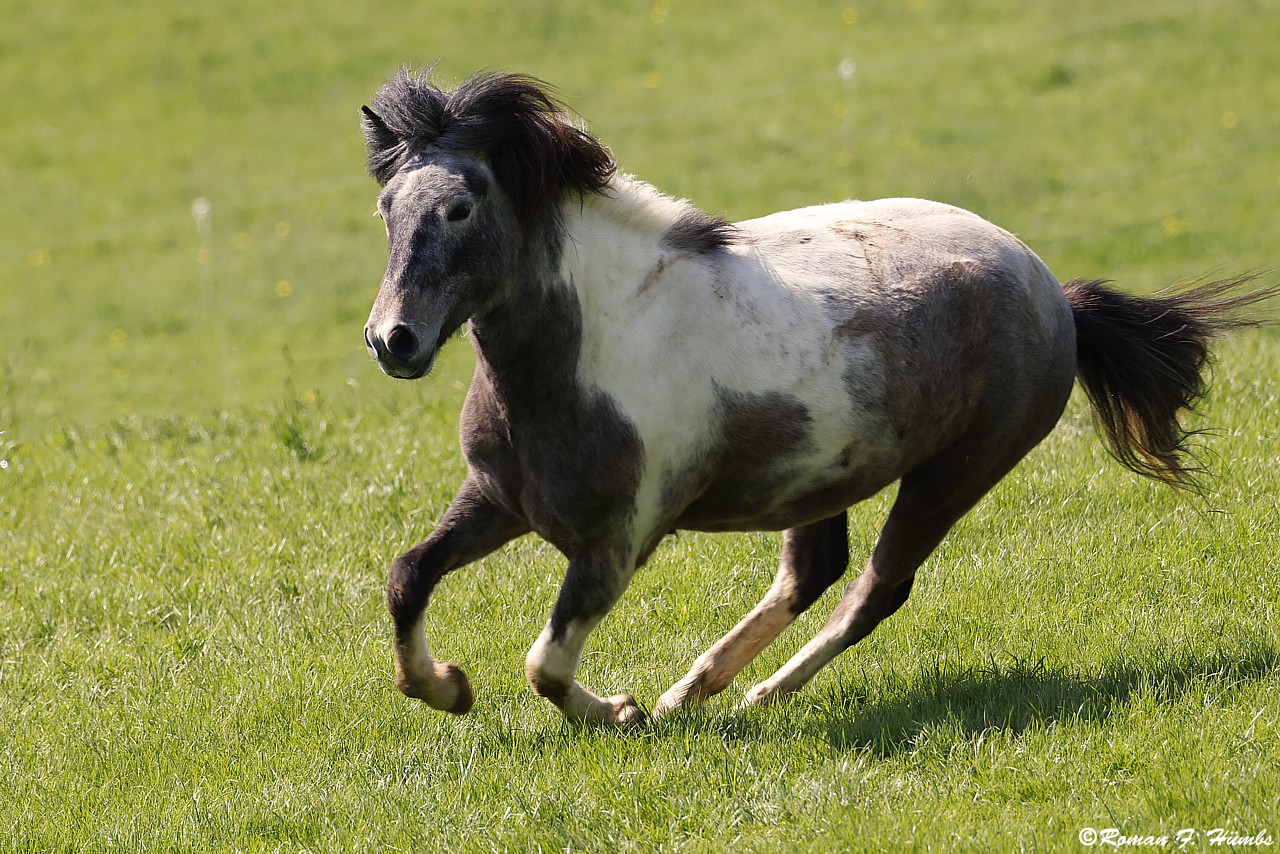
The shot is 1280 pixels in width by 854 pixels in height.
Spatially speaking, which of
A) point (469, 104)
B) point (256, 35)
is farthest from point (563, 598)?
point (256, 35)

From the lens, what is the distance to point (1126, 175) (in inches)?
638

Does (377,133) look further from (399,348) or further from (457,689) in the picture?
(457,689)

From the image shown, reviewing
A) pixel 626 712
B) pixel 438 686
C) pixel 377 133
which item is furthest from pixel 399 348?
pixel 626 712

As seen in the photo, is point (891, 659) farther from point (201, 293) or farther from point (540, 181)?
point (201, 293)

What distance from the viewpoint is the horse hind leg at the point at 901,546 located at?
512 centimetres

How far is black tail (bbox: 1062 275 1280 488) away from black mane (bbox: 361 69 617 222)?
→ 7.50 ft

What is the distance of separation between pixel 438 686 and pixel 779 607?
1.33 m

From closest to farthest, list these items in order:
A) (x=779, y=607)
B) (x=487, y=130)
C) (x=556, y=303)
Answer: (x=487, y=130), (x=556, y=303), (x=779, y=607)

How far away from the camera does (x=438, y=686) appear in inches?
191

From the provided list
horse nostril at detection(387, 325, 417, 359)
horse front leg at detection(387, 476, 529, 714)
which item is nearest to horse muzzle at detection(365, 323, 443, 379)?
horse nostril at detection(387, 325, 417, 359)

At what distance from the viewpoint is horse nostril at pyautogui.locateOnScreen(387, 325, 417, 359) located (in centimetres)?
394

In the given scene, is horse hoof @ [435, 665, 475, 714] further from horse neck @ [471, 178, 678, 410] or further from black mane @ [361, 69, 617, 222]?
black mane @ [361, 69, 617, 222]

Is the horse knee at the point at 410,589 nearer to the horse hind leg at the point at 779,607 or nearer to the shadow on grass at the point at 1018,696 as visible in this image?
the horse hind leg at the point at 779,607

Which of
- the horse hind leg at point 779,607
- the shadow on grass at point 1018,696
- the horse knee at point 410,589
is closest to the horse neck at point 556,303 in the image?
the horse knee at point 410,589
